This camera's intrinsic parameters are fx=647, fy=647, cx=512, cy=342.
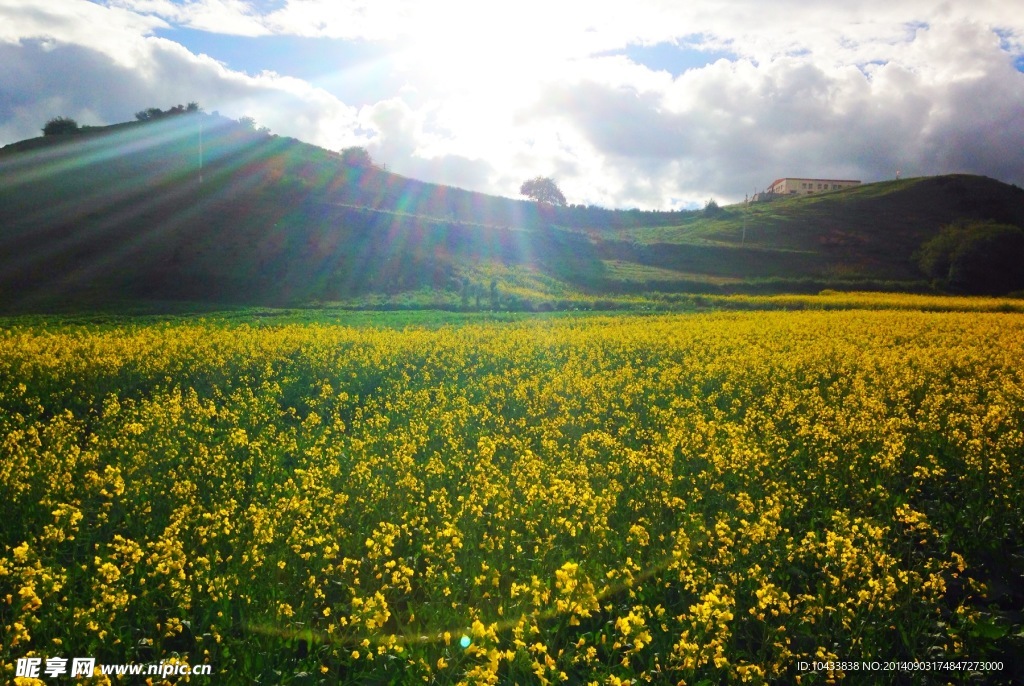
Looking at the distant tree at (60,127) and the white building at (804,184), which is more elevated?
the white building at (804,184)

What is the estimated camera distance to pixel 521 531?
6348mm

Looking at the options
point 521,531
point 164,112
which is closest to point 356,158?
point 164,112

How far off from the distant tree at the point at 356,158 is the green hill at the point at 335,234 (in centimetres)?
275

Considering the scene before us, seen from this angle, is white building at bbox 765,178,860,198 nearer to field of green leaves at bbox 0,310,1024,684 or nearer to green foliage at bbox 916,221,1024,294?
green foliage at bbox 916,221,1024,294

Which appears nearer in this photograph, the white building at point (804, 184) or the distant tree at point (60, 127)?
the distant tree at point (60, 127)

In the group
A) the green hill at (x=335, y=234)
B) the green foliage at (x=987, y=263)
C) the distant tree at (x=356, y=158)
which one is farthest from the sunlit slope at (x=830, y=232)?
the distant tree at (x=356, y=158)

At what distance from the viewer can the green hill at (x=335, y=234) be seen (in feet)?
148

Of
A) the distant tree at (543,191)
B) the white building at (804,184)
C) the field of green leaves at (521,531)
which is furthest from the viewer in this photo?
the white building at (804,184)

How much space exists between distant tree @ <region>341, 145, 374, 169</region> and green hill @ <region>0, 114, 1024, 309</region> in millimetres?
2753

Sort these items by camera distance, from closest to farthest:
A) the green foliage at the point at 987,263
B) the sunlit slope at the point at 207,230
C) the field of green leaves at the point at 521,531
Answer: the field of green leaves at the point at 521,531 → the sunlit slope at the point at 207,230 → the green foliage at the point at 987,263

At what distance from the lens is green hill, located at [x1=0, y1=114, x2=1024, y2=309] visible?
148ft

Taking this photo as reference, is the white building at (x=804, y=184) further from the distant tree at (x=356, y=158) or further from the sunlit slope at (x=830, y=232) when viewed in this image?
the distant tree at (x=356, y=158)

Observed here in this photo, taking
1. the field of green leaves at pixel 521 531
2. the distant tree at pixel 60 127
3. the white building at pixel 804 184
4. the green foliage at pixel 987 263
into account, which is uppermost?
the white building at pixel 804 184

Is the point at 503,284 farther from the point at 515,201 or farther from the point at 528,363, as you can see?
the point at 515,201
